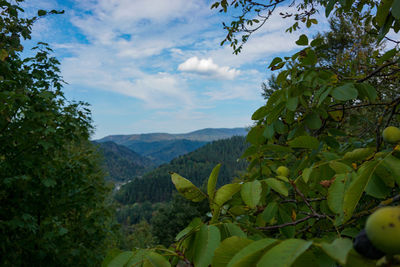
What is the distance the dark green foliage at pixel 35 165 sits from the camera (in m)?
4.36

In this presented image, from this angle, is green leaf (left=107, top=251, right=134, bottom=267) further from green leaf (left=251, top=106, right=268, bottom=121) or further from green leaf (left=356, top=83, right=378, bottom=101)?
green leaf (left=356, top=83, right=378, bottom=101)

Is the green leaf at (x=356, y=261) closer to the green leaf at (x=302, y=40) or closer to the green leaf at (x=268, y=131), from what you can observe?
the green leaf at (x=268, y=131)

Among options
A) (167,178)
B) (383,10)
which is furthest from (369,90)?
(167,178)

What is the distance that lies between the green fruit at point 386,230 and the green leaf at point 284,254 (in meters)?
0.13

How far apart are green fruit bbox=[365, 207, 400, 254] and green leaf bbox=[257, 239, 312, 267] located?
0.13 m

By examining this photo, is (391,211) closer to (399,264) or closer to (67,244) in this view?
(399,264)

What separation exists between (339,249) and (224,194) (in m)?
0.59

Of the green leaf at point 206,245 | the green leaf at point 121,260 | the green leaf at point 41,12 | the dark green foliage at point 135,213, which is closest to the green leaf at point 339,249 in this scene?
the green leaf at point 206,245

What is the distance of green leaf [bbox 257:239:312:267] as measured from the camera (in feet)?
1.76

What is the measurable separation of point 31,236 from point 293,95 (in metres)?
5.86

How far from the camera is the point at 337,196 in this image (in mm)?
929

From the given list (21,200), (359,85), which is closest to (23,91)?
(21,200)

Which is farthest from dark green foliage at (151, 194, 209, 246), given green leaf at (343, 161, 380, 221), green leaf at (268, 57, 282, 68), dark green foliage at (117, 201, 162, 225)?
dark green foliage at (117, 201, 162, 225)

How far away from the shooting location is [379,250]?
46cm
